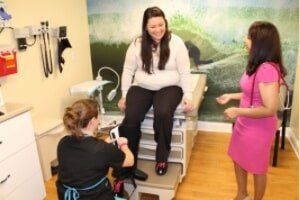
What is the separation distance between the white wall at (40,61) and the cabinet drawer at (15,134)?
1.64 feet

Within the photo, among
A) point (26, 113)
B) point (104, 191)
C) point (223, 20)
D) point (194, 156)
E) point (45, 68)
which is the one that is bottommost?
point (194, 156)

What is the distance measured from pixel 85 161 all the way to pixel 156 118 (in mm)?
771

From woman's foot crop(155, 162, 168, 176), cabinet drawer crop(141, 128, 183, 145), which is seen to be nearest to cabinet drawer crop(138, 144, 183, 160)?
cabinet drawer crop(141, 128, 183, 145)

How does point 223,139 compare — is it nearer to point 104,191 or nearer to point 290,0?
point 290,0

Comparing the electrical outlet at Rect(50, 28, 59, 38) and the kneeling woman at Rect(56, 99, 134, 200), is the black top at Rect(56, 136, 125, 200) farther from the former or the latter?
the electrical outlet at Rect(50, 28, 59, 38)

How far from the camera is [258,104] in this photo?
5.06 ft

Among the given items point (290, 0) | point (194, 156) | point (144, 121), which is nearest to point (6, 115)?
point (144, 121)

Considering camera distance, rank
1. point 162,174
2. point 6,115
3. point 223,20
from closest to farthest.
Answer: point 6,115 → point 162,174 → point 223,20

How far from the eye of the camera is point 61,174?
4.57ft

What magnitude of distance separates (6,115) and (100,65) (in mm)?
1746

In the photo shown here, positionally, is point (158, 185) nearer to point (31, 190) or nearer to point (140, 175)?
point (140, 175)

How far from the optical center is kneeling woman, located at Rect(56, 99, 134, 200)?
1315mm

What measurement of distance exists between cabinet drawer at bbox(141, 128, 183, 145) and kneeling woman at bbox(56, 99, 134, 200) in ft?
2.57

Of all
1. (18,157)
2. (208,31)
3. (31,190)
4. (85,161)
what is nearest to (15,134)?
(18,157)
